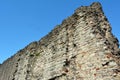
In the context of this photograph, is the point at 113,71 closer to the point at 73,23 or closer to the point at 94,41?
the point at 94,41

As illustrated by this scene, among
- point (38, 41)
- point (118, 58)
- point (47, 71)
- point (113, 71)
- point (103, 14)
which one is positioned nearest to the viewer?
point (113, 71)

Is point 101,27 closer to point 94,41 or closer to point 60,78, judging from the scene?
point 94,41

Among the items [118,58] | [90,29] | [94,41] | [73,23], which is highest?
[73,23]

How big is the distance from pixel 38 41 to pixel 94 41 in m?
3.73

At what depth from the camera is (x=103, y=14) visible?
24.1ft

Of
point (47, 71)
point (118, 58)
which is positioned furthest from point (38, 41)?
point (118, 58)

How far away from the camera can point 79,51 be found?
6906mm

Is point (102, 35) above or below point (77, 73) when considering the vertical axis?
above

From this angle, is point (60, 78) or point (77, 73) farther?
point (60, 78)

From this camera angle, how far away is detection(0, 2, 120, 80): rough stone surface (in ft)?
20.2

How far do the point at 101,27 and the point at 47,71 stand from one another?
2.43 metres

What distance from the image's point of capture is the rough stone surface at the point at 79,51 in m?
6.17

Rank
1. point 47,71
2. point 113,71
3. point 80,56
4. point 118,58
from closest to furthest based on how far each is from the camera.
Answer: point 113,71, point 118,58, point 80,56, point 47,71

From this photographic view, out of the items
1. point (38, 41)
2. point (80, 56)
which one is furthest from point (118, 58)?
point (38, 41)
